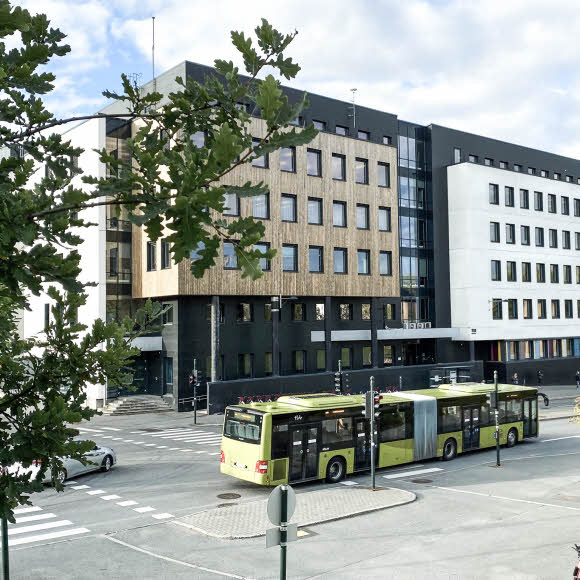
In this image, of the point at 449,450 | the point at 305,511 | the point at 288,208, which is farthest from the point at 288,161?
the point at 305,511

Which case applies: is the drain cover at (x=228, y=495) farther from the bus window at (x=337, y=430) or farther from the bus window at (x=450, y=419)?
the bus window at (x=450, y=419)

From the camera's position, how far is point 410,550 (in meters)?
14.8

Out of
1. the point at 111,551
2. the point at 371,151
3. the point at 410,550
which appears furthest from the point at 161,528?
the point at 371,151

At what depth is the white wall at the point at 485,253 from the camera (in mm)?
59312

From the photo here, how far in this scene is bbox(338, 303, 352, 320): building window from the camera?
51.7 metres

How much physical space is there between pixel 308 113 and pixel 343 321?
15.6 metres

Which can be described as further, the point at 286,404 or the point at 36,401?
the point at 286,404

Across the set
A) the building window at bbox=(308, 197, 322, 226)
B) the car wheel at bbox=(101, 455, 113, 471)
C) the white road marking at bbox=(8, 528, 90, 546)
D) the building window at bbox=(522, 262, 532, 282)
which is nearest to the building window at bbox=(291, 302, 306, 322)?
the building window at bbox=(308, 197, 322, 226)

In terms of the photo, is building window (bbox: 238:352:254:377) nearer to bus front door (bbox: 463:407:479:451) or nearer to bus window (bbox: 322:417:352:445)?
bus front door (bbox: 463:407:479:451)

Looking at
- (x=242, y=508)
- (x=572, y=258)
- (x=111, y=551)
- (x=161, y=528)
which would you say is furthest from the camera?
(x=572, y=258)

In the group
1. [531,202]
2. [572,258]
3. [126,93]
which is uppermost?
[531,202]

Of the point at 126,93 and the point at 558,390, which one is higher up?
the point at 126,93

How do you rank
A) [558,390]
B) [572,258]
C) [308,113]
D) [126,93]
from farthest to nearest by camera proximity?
[572,258] < [558,390] < [308,113] < [126,93]

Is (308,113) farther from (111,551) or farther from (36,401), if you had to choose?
(36,401)
